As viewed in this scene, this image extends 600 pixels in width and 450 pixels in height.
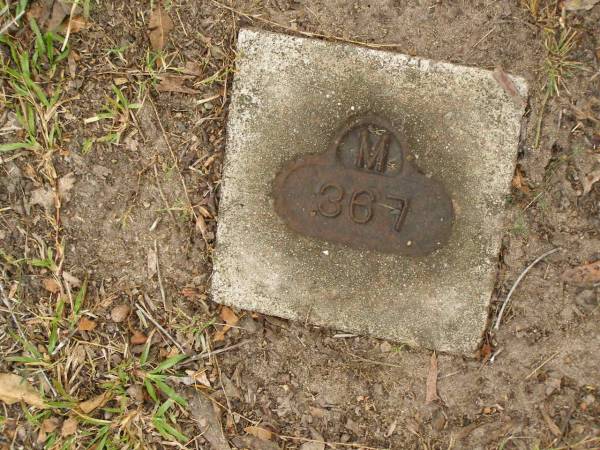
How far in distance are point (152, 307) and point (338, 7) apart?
154 centimetres

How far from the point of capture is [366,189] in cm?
223

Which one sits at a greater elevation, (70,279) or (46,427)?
(70,279)

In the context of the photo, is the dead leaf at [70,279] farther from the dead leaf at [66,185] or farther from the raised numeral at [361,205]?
the raised numeral at [361,205]

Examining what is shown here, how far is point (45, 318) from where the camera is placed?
94.6 inches

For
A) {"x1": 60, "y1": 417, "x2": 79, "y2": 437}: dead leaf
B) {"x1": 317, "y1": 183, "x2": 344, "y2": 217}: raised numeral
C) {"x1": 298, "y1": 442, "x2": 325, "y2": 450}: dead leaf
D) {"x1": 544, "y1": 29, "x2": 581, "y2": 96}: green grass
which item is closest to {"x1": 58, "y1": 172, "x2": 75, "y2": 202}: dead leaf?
{"x1": 60, "y1": 417, "x2": 79, "y2": 437}: dead leaf

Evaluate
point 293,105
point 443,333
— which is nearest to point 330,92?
point 293,105

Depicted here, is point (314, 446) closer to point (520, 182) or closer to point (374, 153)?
point (374, 153)

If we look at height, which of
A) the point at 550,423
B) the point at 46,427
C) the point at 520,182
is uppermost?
the point at 520,182

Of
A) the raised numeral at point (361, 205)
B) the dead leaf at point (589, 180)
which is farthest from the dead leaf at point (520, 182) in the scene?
the raised numeral at point (361, 205)

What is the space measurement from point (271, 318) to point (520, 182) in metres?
1.22

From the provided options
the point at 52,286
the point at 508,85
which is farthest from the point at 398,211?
the point at 52,286

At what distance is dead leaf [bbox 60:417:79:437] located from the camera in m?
2.39

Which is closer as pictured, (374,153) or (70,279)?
(374,153)

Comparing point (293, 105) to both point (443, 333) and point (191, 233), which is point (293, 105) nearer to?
point (191, 233)
